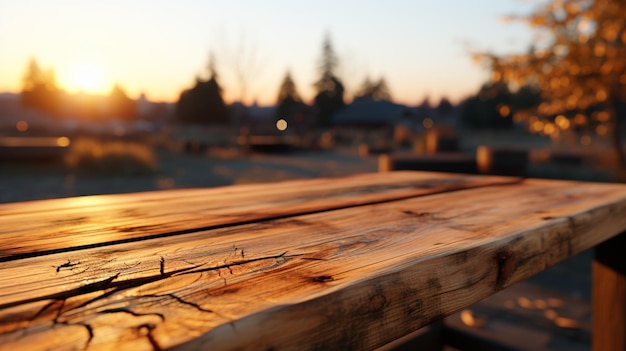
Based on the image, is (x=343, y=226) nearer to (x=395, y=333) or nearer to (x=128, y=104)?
(x=395, y=333)

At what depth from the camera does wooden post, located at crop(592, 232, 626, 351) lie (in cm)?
157

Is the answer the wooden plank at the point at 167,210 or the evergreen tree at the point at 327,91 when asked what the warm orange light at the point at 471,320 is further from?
the evergreen tree at the point at 327,91

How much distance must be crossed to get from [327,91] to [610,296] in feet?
178

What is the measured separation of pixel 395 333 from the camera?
63 centimetres

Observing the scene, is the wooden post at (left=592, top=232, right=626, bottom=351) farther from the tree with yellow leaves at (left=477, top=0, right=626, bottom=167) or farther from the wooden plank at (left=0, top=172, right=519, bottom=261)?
the tree with yellow leaves at (left=477, top=0, right=626, bottom=167)

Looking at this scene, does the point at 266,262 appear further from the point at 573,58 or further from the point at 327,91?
the point at 327,91

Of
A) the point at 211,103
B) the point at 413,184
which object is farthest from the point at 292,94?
Answer: the point at 413,184

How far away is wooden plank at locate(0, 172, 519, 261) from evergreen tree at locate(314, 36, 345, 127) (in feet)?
157

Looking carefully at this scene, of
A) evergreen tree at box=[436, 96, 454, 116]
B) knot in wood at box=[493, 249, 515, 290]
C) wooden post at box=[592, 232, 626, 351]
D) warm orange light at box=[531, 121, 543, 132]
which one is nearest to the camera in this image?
knot in wood at box=[493, 249, 515, 290]

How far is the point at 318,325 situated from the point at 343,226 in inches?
17.2

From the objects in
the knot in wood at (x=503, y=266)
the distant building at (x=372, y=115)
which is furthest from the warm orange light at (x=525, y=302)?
the distant building at (x=372, y=115)

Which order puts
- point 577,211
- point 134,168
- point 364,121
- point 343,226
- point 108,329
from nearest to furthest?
point 108,329 < point 343,226 < point 577,211 < point 134,168 < point 364,121

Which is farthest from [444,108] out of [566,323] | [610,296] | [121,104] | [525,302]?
[610,296]

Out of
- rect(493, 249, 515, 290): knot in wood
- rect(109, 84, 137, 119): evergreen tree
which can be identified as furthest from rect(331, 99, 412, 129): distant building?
rect(109, 84, 137, 119): evergreen tree
